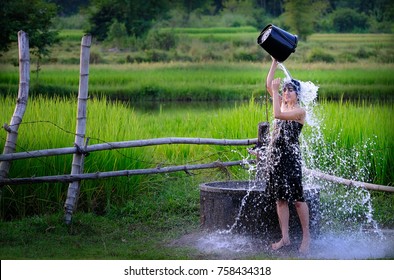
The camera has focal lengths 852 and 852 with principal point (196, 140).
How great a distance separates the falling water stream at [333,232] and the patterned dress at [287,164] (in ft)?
0.74

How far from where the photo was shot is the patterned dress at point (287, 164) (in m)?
4.92

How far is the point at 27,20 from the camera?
11172 millimetres

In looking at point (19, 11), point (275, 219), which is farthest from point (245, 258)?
point (19, 11)

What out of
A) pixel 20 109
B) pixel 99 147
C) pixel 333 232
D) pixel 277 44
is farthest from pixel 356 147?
pixel 20 109

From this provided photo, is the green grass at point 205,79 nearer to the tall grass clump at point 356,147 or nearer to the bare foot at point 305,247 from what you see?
the tall grass clump at point 356,147

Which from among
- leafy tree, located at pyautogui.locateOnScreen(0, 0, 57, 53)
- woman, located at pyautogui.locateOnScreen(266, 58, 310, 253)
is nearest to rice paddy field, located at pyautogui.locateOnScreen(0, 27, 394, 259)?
woman, located at pyautogui.locateOnScreen(266, 58, 310, 253)

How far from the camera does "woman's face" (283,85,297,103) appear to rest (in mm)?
4934

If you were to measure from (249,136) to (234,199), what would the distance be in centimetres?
233

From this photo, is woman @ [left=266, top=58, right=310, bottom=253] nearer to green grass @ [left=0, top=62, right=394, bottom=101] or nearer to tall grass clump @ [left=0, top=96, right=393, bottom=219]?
tall grass clump @ [left=0, top=96, right=393, bottom=219]

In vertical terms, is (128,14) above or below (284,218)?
above

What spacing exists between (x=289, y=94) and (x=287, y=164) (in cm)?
41

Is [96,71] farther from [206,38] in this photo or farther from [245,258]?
[245,258]

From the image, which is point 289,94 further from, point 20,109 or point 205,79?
point 205,79

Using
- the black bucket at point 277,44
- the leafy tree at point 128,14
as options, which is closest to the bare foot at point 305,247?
the black bucket at point 277,44
